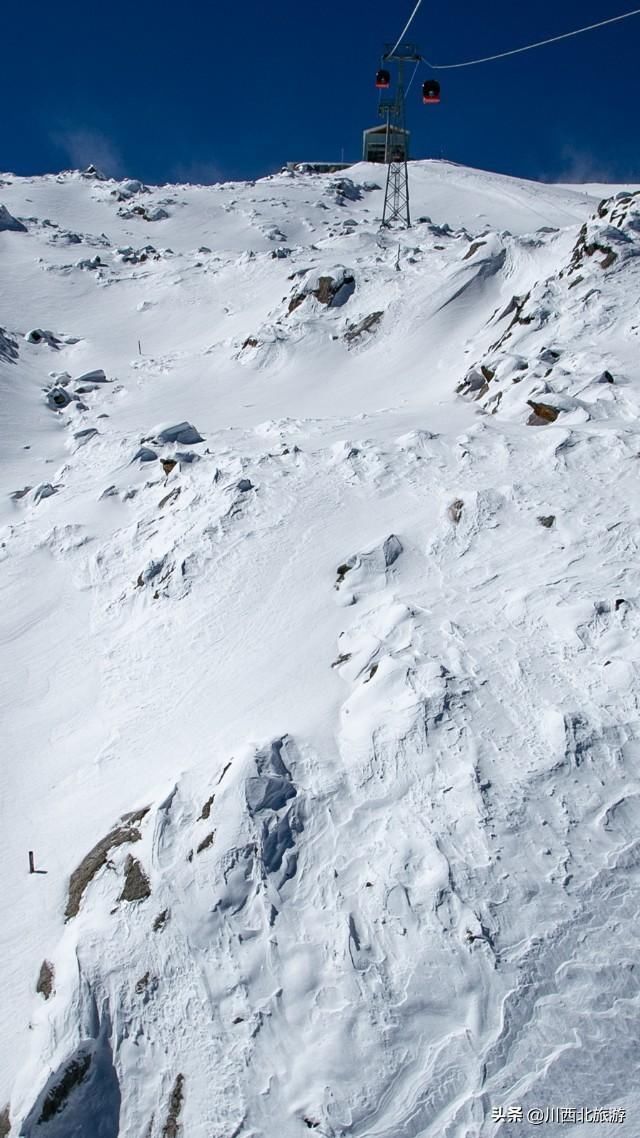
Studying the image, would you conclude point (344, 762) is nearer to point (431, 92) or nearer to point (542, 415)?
point (542, 415)

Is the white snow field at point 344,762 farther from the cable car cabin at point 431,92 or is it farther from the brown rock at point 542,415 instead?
the cable car cabin at point 431,92

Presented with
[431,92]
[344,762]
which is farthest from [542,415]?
[431,92]

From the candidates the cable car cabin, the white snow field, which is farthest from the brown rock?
the cable car cabin

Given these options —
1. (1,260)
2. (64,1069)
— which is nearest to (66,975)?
(64,1069)

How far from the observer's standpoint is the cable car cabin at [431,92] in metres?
21.6

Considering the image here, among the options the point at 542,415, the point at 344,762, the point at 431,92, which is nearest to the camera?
the point at 344,762

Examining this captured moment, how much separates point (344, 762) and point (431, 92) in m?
23.0

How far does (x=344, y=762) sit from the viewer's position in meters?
7.60

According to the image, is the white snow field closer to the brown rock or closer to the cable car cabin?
the brown rock

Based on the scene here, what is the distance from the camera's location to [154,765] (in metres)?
8.98

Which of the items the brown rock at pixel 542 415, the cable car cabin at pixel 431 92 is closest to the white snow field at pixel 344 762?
the brown rock at pixel 542 415

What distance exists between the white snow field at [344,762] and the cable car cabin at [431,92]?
6943 mm

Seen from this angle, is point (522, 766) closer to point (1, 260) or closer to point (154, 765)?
point (154, 765)

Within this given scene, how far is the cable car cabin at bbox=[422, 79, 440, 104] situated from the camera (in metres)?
Answer: 21.6
